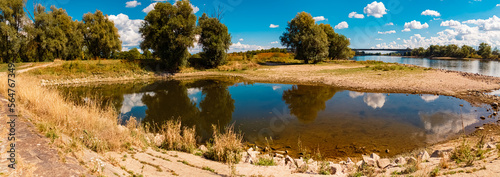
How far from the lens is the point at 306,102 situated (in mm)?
18531

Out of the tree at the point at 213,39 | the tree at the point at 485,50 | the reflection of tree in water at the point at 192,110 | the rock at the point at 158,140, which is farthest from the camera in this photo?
the tree at the point at 485,50

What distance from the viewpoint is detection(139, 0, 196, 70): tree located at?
36.8m

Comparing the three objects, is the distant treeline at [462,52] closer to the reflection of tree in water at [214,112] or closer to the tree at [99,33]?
the reflection of tree in water at [214,112]

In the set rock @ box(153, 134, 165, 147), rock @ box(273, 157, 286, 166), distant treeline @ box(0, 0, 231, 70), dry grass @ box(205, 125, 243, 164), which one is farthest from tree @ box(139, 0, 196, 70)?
rock @ box(273, 157, 286, 166)

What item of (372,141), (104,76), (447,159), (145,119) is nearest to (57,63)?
(104,76)

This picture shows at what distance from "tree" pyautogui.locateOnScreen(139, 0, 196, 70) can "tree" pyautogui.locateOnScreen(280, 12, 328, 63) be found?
23658 millimetres

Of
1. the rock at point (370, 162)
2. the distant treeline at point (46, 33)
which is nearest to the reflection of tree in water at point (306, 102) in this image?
the rock at point (370, 162)

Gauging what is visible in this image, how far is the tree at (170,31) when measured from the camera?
3678 cm

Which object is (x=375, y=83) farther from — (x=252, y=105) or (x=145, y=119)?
(x=145, y=119)

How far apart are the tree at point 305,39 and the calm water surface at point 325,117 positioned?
2929cm

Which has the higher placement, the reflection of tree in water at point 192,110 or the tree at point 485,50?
the tree at point 485,50

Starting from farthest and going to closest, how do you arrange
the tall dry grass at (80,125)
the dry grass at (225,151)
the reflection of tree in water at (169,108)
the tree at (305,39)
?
the tree at (305,39) → the reflection of tree in water at (169,108) → the dry grass at (225,151) → the tall dry grass at (80,125)

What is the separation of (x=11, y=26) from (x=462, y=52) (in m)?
157

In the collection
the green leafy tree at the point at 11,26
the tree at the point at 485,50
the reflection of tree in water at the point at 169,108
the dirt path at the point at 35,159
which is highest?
the tree at the point at 485,50
